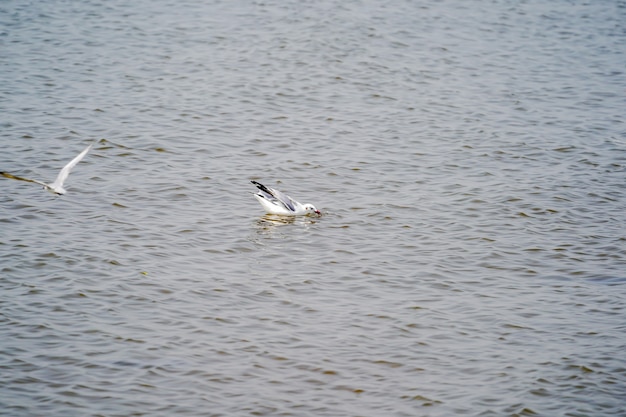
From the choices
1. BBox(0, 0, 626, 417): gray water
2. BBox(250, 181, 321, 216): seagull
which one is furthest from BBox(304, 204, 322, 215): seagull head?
BBox(0, 0, 626, 417): gray water

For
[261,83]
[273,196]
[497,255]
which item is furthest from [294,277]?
[261,83]

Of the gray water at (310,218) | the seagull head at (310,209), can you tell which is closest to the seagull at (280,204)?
the seagull head at (310,209)

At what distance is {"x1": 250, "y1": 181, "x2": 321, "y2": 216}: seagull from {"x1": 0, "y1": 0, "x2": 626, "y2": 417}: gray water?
0.22m

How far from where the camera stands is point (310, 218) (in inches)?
608

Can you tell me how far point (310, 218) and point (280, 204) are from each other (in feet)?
1.94

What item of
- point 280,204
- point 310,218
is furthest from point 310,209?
point 280,204

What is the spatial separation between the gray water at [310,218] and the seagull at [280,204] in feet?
0.72

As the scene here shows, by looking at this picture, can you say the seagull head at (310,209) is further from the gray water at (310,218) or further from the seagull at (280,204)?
the gray water at (310,218)

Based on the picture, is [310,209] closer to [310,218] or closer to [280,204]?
[310,218]

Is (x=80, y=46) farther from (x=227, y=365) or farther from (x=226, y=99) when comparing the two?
(x=227, y=365)

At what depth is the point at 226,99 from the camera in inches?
843

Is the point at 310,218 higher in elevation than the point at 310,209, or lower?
lower

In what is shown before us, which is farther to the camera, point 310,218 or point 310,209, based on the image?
point 310,218

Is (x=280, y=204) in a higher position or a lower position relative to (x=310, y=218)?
higher
